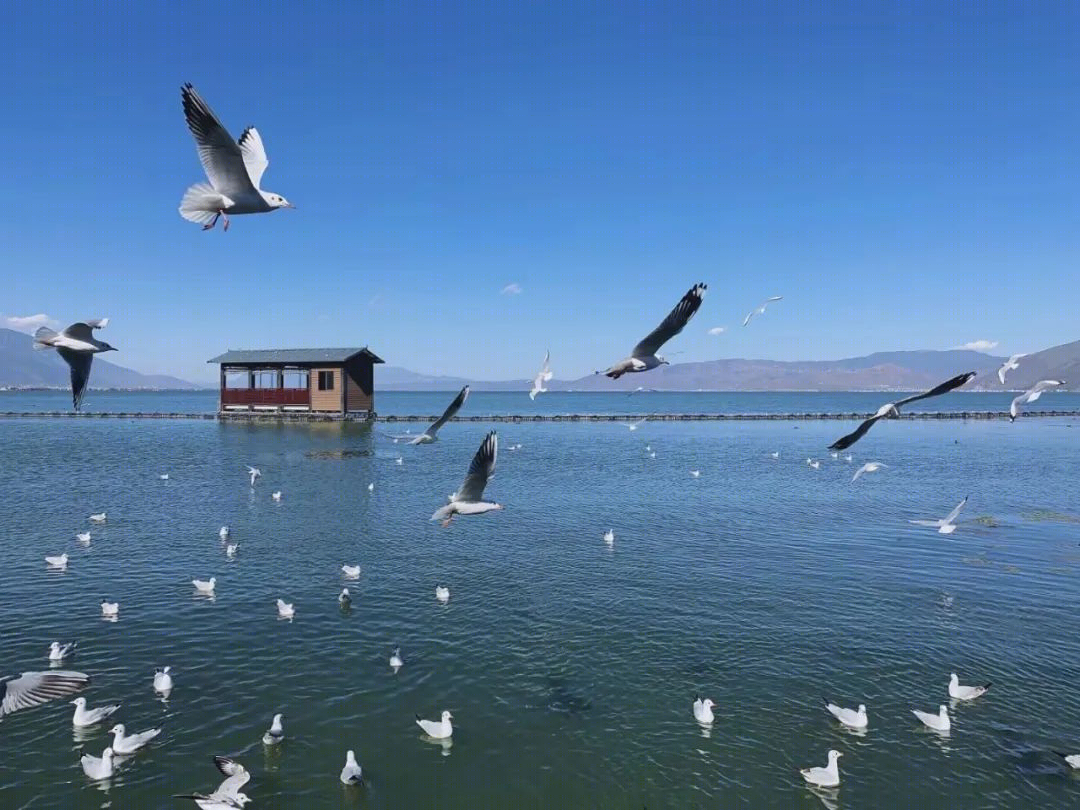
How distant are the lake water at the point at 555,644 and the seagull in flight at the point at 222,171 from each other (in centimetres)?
1007

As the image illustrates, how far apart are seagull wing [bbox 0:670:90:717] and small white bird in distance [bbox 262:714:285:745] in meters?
6.12

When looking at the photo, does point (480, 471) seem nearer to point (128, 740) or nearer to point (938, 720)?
point (128, 740)

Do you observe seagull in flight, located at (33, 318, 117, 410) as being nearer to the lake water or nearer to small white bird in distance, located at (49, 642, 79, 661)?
the lake water

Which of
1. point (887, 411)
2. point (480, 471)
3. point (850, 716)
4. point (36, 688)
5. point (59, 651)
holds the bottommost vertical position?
point (850, 716)

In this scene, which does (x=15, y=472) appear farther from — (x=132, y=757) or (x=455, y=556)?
(x=132, y=757)

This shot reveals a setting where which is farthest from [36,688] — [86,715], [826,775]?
[826,775]

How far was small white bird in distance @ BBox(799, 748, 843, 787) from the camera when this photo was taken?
41.9 feet

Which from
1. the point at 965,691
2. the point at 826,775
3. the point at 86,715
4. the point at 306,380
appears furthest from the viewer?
the point at 306,380

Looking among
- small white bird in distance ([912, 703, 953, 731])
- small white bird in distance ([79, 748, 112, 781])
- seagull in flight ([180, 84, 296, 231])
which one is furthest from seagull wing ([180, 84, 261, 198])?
small white bird in distance ([912, 703, 953, 731])

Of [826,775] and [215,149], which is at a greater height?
[215,149]

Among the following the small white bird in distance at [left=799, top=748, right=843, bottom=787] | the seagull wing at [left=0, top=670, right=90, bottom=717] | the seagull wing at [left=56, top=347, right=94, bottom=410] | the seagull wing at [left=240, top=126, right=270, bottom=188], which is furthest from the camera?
the small white bird in distance at [left=799, top=748, right=843, bottom=787]

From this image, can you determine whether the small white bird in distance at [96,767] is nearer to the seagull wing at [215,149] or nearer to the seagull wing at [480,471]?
the seagull wing at [480,471]

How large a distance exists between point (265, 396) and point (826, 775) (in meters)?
85.1

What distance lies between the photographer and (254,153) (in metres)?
8.79
